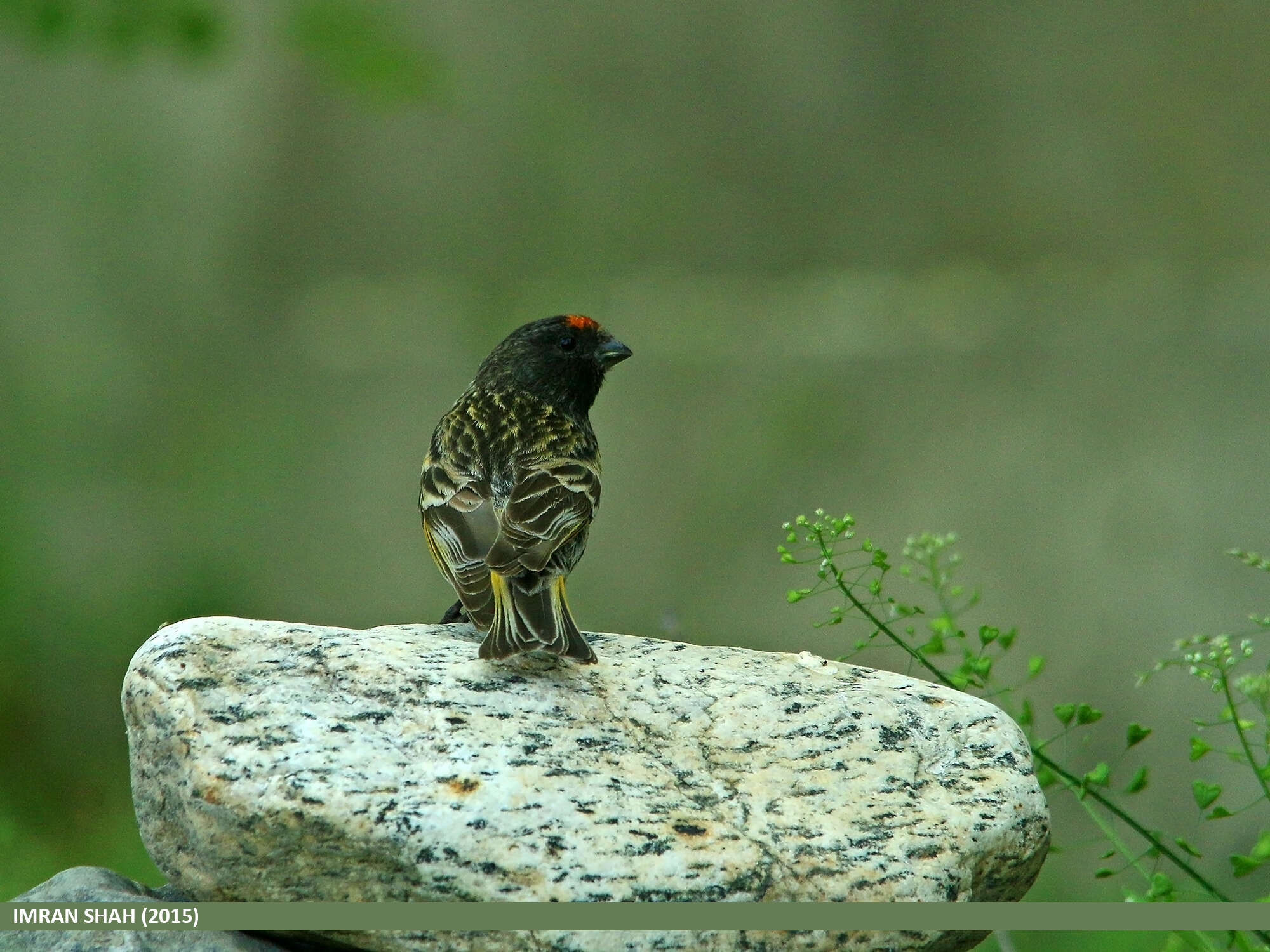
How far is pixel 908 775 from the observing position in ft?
9.31

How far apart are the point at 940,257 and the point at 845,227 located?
1.71ft

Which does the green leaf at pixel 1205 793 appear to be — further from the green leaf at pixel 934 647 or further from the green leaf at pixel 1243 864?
the green leaf at pixel 934 647

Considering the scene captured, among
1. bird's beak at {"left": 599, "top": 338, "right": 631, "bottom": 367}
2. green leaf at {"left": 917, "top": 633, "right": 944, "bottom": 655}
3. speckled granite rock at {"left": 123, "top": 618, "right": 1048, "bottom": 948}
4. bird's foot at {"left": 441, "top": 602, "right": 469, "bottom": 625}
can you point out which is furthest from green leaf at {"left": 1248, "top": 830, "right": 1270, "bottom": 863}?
bird's beak at {"left": 599, "top": 338, "right": 631, "bottom": 367}

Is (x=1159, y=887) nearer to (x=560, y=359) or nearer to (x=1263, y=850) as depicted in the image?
(x=1263, y=850)

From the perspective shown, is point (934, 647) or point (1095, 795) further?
point (934, 647)

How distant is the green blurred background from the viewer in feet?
21.1

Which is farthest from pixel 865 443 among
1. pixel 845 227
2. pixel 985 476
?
pixel 845 227

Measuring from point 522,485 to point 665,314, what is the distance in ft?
11.1

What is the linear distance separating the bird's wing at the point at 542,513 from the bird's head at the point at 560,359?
70 cm

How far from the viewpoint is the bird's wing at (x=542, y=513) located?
10.9ft

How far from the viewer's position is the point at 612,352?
4586 mm

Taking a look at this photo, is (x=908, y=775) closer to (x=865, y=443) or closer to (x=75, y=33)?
(x=865, y=443)

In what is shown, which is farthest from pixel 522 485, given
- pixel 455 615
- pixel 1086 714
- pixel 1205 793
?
pixel 1205 793

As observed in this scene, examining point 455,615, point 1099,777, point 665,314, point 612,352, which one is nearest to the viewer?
point 1099,777
